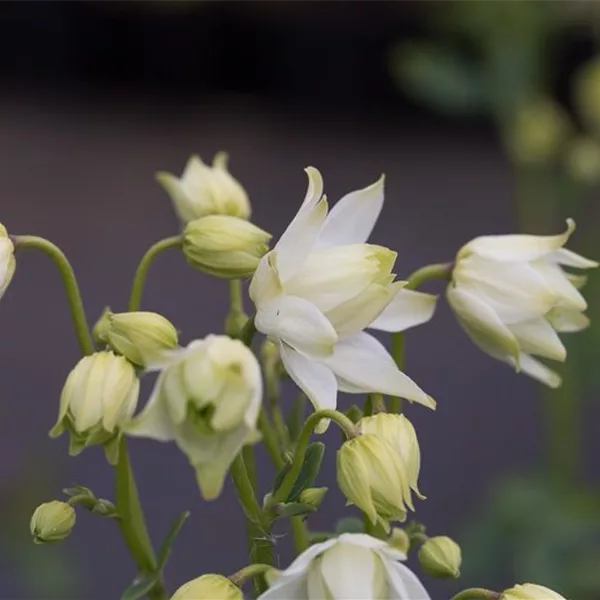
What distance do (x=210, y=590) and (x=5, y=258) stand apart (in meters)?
0.44

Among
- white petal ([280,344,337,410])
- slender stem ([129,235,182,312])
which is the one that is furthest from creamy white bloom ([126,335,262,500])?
slender stem ([129,235,182,312])

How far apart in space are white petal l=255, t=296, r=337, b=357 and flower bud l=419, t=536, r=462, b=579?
0.27m

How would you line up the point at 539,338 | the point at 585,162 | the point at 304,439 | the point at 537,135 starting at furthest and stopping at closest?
the point at 537,135
the point at 585,162
the point at 539,338
the point at 304,439

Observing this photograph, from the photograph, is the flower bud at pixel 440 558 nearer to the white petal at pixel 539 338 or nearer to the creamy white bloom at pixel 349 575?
the creamy white bloom at pixel 349 575

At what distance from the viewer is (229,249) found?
1.25 meters

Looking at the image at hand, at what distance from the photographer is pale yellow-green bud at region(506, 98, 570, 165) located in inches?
140

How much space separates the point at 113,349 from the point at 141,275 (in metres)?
0.16

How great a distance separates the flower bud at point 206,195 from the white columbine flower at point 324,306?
0.39m

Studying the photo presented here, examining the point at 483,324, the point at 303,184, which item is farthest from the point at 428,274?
the point at 303,184

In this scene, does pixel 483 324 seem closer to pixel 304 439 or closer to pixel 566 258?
pixel 566 258

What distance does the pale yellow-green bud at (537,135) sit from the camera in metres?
3.56

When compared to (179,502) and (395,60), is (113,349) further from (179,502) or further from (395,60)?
(395,60)

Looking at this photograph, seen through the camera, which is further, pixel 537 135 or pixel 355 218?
pixel 537 135

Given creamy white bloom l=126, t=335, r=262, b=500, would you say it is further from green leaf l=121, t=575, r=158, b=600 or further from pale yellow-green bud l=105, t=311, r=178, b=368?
green leaf l=121, t=575, r=158, b=600
